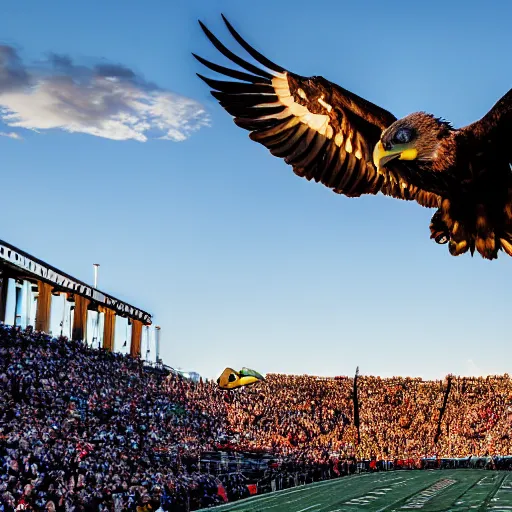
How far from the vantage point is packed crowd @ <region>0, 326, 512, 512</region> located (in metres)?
18.9

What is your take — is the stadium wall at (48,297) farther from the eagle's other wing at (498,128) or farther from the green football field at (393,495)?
the eagle's other wing at (498,128)

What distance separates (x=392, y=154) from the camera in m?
5.02

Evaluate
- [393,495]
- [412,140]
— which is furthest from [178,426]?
[412,140]

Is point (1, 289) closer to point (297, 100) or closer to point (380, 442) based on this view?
point (380, 442)

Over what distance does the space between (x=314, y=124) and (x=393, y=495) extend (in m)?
20.6

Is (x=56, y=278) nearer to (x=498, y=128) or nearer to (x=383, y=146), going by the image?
(x=383, y=146)

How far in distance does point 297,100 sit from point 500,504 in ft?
61.3

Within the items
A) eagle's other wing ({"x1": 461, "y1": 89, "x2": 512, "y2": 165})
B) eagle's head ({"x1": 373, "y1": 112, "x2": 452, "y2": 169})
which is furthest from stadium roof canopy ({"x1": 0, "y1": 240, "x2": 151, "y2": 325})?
eagle's other wing ({"x1": 461, "y1": 89, "x2": 512, "y2": 165})

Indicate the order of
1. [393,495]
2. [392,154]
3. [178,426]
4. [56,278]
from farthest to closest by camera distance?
[56,278], [178,426], [393,495], [392,154]

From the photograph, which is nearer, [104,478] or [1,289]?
[104,478]

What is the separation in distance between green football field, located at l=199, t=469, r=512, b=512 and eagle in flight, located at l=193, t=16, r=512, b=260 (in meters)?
16.4

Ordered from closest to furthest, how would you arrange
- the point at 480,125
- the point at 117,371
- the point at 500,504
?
the point at 480,125
the point at 500,504
the point at 117,371

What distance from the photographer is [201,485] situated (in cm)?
2327

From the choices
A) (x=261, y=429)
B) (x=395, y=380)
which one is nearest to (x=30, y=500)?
(x=261, y=429)
